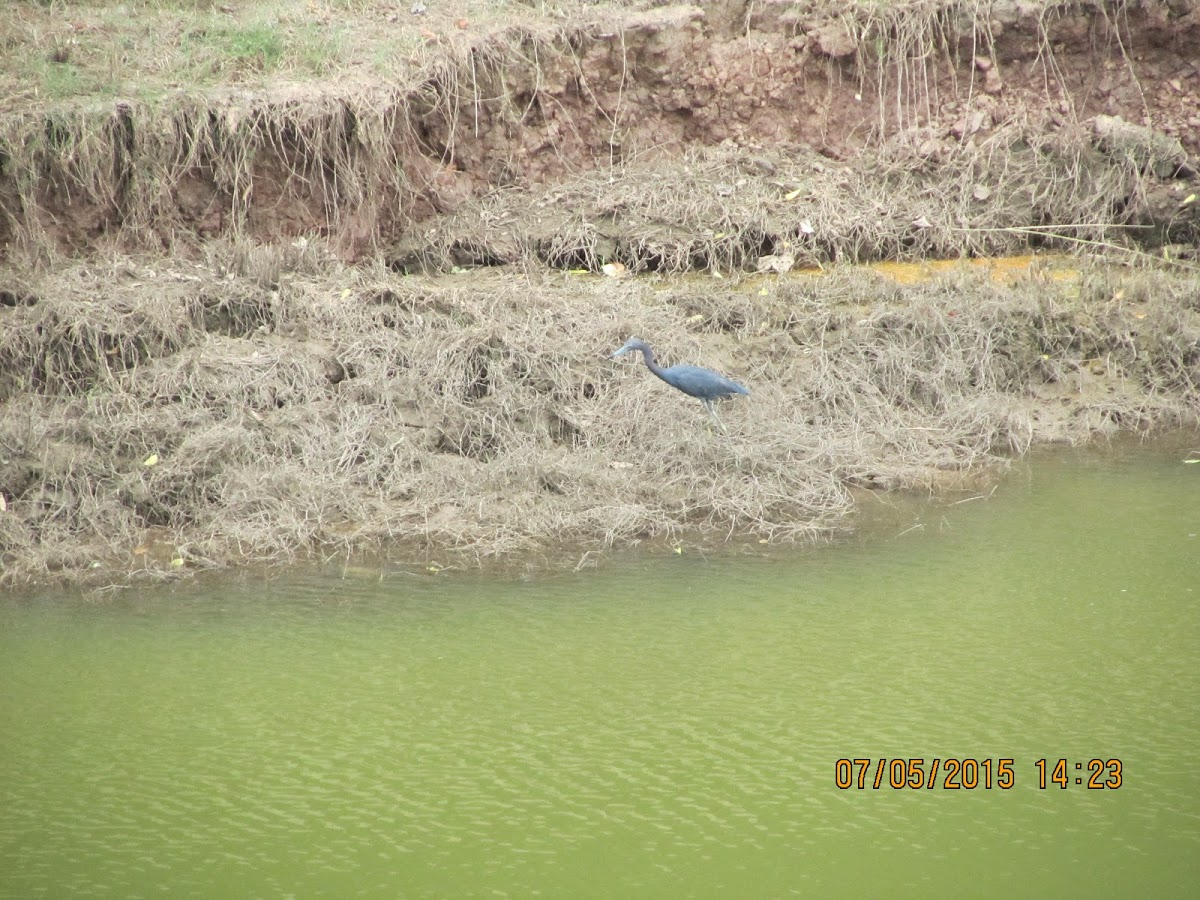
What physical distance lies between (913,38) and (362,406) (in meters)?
5.88

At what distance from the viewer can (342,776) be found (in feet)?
14.3

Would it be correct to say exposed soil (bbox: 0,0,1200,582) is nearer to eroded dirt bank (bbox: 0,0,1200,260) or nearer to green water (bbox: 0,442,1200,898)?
eroded dirt bank (bbox: 0,0,1200,260)

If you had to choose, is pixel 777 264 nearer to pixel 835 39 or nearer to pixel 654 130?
pixel 654 130

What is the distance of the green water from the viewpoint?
382 cm

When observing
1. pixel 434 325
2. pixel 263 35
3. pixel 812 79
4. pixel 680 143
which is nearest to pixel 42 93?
pixel 263 35

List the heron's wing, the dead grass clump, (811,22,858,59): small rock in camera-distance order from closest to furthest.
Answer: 1. the heron's wing
2. the dead grass clump
3. (811,22,858,59): small rock

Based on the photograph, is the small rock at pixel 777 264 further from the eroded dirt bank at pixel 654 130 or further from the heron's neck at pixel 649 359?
the heron's neck at pixel 649 359

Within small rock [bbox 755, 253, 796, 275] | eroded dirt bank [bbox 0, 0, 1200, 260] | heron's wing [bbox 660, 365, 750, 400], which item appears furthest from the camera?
small rock [bbox 755, 253, 796, 275]
